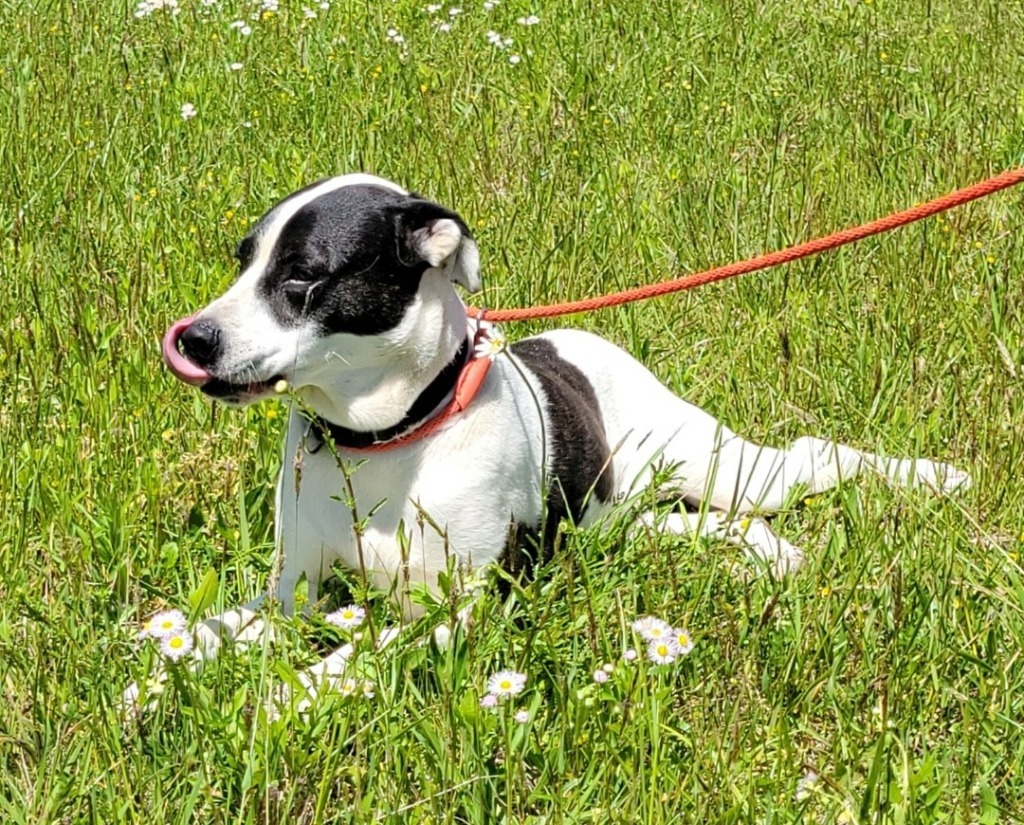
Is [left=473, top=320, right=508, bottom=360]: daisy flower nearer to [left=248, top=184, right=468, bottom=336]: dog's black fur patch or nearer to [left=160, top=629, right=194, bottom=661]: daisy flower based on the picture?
[left=248, top=184, right=468, bottom=336]: dog's black fur patch

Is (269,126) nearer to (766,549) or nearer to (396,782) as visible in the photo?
(766,549)

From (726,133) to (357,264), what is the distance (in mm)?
2896

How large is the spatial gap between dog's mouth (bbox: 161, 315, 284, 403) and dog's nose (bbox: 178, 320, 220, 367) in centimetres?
2

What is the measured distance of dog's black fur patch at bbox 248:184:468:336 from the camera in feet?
9.47

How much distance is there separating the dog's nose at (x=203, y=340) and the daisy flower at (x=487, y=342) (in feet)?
1.82

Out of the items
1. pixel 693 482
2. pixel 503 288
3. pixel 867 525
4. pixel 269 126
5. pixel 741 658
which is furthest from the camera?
pixel 269 126

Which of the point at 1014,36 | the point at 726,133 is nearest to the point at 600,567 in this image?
the point at 726,133

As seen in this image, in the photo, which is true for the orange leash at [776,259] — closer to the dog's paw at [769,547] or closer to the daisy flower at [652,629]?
the dog's paw at [769,547]

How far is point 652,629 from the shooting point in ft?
7.98

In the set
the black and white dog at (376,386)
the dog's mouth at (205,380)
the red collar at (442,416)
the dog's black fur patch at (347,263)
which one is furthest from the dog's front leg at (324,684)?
the dog's black fur patch at (347,263)

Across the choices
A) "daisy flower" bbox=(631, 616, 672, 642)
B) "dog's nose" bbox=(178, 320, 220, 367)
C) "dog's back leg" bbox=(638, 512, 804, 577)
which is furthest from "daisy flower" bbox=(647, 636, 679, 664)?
"dog's nose" bbox=(178, 320, 220, 367)

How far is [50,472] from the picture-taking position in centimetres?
337

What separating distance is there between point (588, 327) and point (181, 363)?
5.69 feet

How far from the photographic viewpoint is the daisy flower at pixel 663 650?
2322 millimetres
